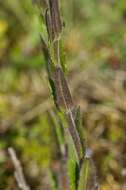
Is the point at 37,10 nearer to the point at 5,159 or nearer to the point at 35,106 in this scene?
the point at 5,159

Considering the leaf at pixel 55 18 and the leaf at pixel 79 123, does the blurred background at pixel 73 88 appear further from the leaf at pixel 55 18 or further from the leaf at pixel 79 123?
the leaf at pixel 55 18

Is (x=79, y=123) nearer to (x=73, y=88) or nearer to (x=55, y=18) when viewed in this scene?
(x=55, y=18)

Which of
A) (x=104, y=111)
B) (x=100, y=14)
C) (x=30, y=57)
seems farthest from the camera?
(x=100, y=14)

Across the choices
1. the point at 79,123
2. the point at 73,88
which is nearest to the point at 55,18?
the point at 79,123

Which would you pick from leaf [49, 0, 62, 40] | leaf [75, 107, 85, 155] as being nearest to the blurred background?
leaf [75, 107, 85, 155]

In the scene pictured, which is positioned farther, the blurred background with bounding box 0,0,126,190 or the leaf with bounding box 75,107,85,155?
the blurred background with bounding box 0,0,126,190

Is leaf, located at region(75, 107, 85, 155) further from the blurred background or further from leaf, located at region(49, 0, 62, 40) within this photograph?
the blurred background

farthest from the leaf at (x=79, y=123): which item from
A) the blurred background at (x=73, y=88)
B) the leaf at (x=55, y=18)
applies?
the blurred background at (x=73, y=88)

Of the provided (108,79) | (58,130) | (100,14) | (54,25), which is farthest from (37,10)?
(100,14)
